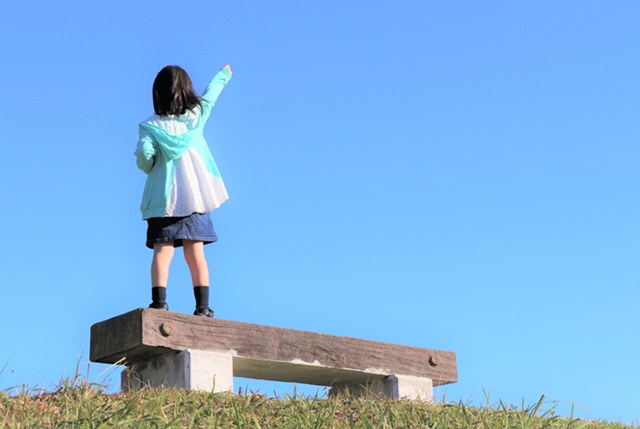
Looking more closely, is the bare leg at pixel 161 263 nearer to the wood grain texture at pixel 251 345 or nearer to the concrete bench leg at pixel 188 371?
the wood grain texture at pixel 251 345

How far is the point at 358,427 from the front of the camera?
3701 mm

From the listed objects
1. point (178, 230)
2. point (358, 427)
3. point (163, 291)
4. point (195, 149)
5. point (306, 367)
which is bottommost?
point (358, 427)

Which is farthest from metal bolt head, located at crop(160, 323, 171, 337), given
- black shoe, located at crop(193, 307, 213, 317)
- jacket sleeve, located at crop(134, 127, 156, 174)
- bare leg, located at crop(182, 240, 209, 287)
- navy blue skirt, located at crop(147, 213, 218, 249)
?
jacket sleeve, located at crop(134, 127, 156, 174)

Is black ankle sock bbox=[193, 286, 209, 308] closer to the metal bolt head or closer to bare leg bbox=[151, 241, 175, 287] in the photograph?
bare leg bbox=[151, 241, 175, 287]

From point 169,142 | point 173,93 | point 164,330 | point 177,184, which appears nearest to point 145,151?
point 169,142

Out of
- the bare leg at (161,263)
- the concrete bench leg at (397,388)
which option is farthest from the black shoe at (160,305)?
the concrete bench leg at (397,388)

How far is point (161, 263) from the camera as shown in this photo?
5469mm

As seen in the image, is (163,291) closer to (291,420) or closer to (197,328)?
(197,328)

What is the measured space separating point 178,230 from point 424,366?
2.30m

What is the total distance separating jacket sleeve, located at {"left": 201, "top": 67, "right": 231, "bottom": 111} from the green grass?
98.1 inches

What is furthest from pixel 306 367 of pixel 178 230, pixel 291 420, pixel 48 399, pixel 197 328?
pixel 48 399

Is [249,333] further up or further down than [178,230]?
further down

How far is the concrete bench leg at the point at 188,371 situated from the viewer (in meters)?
4.96

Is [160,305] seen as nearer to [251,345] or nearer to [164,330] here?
[164,330]
